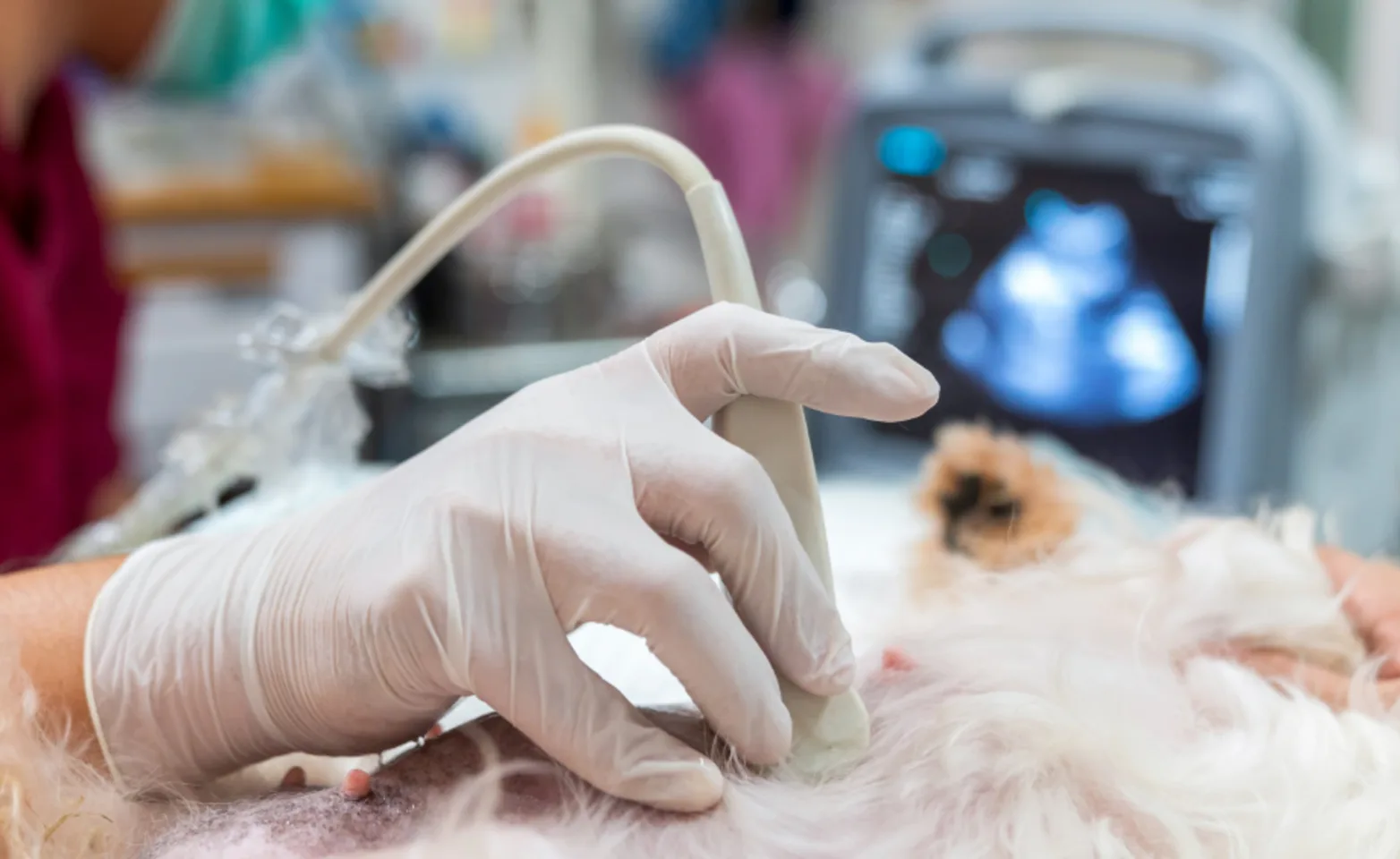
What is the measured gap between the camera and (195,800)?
0.46 metres

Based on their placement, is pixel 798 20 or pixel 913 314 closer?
pixel 913 314

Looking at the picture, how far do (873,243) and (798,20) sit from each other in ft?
3.58

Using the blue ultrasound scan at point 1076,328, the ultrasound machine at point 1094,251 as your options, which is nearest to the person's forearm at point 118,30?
the ultrasound machine at point 1094,251

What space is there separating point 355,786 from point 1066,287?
1.05 meters

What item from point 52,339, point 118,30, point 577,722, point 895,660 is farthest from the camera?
point 118,30

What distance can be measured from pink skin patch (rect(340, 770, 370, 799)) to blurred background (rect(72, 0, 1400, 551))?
541 millimetres

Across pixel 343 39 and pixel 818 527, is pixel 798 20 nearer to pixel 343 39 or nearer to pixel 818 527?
pixel 343 39

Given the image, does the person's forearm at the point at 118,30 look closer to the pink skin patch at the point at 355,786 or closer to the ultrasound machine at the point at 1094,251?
the ultrasound machine at the point at 1094,251

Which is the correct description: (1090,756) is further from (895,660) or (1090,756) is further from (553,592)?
(553,592)

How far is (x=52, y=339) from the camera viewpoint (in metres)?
1.26

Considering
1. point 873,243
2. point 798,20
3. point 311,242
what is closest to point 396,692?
point 873,243

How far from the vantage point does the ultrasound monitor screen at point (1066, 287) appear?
4.03 feet

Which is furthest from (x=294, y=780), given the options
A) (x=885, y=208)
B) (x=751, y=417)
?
(x=885, y=208)

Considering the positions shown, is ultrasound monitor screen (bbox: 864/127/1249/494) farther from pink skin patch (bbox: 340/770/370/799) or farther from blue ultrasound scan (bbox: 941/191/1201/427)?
pink skin patch (bbox: 340/770/370/799)
